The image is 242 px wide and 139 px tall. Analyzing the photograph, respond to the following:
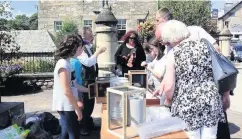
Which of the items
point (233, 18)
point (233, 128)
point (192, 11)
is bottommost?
point (233, 128)

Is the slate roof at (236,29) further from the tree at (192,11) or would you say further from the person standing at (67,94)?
the person standing at (67,94)

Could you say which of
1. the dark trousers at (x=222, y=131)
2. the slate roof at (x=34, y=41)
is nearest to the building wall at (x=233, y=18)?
the slate roof at (x=34, y=41)

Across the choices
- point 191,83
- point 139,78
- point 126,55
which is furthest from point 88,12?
point 191,83

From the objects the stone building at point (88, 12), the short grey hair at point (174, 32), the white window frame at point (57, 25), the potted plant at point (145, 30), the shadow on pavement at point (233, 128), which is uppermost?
the stone building at point (88, 12)

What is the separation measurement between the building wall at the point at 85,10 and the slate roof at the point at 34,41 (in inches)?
124

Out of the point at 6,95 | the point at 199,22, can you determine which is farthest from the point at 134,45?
the point at 199,22

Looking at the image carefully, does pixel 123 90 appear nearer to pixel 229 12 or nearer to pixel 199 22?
pixel 199 22

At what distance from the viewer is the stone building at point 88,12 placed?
24.6 m

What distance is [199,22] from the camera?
27.2 metres

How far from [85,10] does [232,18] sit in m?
27.8

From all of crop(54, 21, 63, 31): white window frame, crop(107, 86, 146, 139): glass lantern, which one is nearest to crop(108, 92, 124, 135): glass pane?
crop(107, 86, 146, 139): glass lantern

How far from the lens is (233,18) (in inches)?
1791

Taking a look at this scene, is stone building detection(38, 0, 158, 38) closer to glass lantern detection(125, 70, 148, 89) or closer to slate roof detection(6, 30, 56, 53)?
slate roof detection(6, 30, 56, 53)

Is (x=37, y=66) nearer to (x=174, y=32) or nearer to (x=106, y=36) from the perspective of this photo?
(x=106, y=36)
